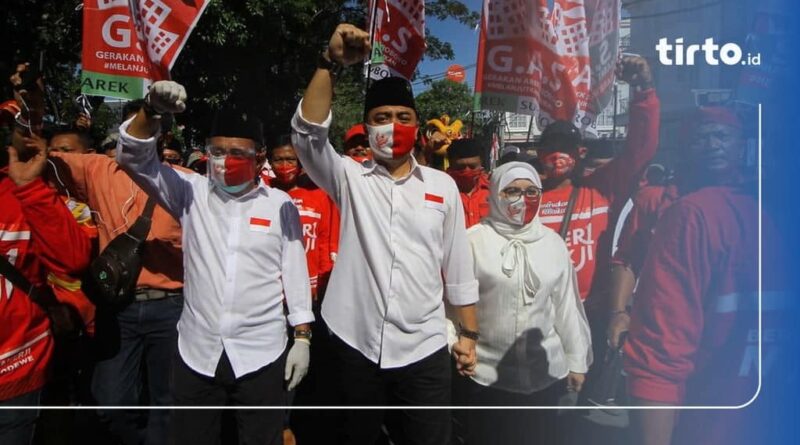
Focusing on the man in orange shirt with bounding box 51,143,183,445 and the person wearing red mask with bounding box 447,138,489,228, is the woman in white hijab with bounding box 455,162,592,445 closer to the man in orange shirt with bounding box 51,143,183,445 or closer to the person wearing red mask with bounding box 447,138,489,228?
the person wearing red mask with bounding box 447,138,489,228

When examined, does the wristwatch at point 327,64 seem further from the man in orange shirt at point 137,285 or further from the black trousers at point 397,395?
the man in orange shirt at point 137,285

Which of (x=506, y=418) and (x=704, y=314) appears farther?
(x=506, y=418)

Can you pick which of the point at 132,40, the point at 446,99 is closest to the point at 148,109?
the point at 132,40

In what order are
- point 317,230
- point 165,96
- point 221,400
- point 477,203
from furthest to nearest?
point 317,230 → point 477,203 → point 221,400 → point 165,96

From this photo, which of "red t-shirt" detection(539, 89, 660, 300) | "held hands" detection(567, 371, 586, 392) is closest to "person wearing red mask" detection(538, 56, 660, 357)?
"red t-shirt" detection(539, 89, 660, 300)

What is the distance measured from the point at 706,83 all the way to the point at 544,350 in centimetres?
94

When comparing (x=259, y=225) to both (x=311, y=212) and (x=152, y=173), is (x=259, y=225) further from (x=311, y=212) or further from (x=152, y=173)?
(x=311, y=212)

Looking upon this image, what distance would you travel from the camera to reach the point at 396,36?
2232 mm

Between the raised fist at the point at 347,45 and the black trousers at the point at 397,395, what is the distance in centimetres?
86

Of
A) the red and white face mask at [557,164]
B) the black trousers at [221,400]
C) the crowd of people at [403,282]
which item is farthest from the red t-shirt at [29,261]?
the red and white face mask at [557,164]

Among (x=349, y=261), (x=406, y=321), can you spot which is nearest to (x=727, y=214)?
(x=406, y=321)

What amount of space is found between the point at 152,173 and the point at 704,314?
167 centimetres

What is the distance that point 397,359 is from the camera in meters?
2.07

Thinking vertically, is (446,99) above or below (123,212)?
above
